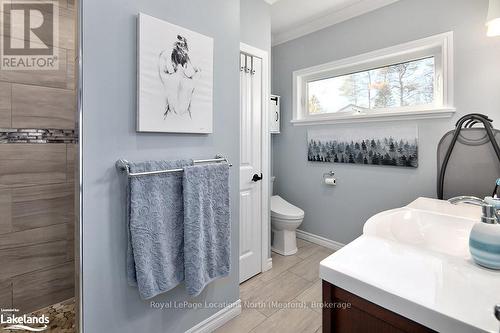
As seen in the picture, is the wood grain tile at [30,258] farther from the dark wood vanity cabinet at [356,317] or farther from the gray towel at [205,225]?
the dark wood vanity cabinet at [356,317]

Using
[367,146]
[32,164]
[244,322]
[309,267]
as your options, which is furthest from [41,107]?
[367,146]

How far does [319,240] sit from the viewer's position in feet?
9.73

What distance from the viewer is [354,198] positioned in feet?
8.62

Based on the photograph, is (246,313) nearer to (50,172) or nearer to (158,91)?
(158,91)

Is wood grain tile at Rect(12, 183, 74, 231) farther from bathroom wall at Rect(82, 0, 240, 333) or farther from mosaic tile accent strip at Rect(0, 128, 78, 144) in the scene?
bathroom wall at Rect(82, 0, 240, 333)

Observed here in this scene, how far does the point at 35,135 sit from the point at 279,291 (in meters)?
2.16

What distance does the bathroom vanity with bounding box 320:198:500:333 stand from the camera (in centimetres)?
52

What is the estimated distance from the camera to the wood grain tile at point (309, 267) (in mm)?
2297

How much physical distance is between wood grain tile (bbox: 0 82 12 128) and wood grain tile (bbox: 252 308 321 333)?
210 cm

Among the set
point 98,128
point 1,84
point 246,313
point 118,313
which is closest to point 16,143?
point 1,84

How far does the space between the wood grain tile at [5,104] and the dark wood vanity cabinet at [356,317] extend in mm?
2085

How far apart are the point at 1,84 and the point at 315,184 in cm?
283

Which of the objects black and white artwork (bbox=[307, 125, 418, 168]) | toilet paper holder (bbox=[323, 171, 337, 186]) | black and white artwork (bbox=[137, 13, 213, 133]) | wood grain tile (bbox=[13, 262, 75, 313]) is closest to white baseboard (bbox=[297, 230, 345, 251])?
toilet paper holder (bbox=[323, 171, 337, 186])

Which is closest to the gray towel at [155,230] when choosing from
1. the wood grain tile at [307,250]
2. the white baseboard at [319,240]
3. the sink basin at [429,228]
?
the sink basin at [429,228]
